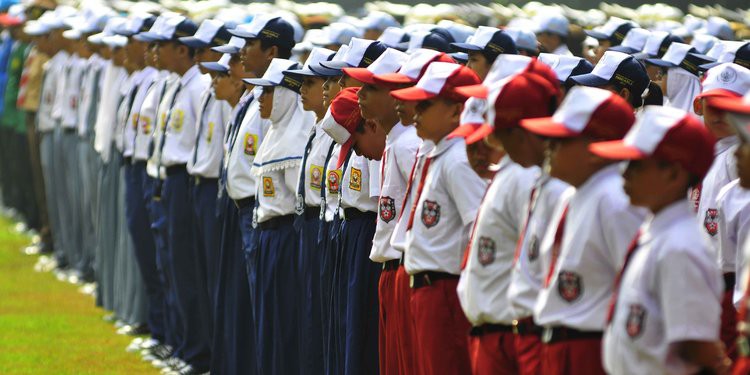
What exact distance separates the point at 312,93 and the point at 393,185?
1.69 m

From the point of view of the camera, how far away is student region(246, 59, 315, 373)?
391 inches

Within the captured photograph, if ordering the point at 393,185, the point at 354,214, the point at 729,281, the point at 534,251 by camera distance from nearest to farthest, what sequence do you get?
1. the point at 534,251
2. the point at 393,185
3. the point at 729,281
4. the point at 354,214

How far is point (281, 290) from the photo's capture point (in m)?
10.1

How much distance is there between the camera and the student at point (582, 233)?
5754mm

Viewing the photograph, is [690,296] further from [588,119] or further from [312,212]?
[312,212]

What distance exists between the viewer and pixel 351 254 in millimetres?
8875

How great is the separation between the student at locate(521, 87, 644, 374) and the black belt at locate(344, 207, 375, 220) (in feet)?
9.29

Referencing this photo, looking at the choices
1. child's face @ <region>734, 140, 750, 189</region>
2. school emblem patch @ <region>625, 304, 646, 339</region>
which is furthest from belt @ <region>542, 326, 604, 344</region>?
child's face @ <region>734, 140, 750, 189</region>

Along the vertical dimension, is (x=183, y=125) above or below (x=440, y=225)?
below

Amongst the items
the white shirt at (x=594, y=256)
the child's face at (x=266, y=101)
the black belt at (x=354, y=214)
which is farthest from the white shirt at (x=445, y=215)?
the child's face at (x=266, y=101)

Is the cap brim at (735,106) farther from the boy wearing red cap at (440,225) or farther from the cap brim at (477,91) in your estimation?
the boy wearing red cap at (440,225)

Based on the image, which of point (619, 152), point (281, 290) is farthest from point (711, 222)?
point (619, 152)

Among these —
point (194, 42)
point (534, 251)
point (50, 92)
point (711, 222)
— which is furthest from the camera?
point (50, 92)

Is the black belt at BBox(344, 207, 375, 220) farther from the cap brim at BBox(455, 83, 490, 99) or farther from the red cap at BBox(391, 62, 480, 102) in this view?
the cap brim at BBox(455, 83, 490, 99)
